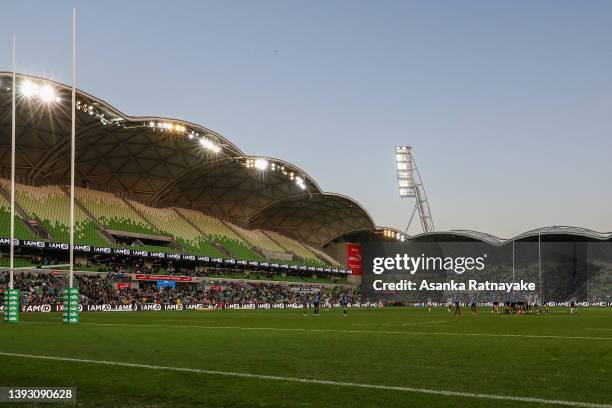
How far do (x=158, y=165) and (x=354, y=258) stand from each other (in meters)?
56.1

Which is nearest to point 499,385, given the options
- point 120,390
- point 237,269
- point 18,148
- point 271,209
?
point 120,390

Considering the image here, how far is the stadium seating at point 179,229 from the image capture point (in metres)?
90.9

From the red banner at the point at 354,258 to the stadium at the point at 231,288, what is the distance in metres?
0.52

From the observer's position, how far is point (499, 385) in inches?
430

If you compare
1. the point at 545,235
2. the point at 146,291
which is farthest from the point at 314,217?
the point at 146,291

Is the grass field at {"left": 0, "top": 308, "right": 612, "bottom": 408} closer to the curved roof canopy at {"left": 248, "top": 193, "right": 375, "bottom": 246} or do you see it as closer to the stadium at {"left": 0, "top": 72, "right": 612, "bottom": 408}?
the stadium at {"left": 0, "top": 72, "right": 612, "bottom": 408}

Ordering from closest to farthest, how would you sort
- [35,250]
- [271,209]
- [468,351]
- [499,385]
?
[499,385], [468,351], [35,250], [271,209]

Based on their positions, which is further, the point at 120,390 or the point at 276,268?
the point at 276,268

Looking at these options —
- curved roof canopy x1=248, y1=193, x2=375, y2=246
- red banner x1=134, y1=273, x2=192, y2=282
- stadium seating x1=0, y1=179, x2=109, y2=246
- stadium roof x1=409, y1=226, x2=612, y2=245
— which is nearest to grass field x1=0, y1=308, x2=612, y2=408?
stadium seating x1=0, y1=179, x2=109, y2=246

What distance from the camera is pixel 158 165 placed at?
8569cm

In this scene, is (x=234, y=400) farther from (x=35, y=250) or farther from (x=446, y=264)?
(x=446, y=264)

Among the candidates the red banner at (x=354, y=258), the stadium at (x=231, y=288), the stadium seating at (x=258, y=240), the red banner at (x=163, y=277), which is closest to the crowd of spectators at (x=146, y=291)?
the stadium at (x=231, y=288)

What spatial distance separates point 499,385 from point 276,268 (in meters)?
96.0

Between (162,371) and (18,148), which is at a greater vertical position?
(18,148)
